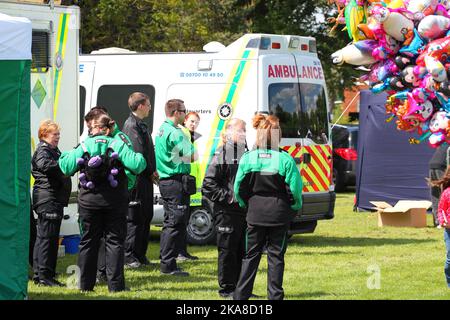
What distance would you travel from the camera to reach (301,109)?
549 inches

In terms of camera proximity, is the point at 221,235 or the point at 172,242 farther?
the point at 172,242

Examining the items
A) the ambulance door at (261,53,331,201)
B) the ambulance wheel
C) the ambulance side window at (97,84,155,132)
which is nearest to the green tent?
the ambulance door at (261,53,331,201)

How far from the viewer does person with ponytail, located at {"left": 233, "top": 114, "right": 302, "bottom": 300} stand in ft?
28.4

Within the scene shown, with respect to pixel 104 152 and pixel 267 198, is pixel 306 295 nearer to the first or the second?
pixel 267 198

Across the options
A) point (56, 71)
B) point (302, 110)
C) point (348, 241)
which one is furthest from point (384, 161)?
point (56, 71)

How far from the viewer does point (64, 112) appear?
11.5 m

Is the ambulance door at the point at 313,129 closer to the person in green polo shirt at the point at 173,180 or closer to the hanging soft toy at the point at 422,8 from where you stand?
the person in green polo shirt at the point at 173,180

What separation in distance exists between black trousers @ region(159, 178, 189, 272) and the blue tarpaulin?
29.2 ft

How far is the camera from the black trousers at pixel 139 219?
1131cm

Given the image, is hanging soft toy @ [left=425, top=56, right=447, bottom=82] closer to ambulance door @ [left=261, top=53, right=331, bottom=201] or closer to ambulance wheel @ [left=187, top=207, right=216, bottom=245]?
ambulance door @ [left=261, top=53, right=331, bottom=201]

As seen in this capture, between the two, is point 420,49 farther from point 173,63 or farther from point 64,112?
point 173,63
